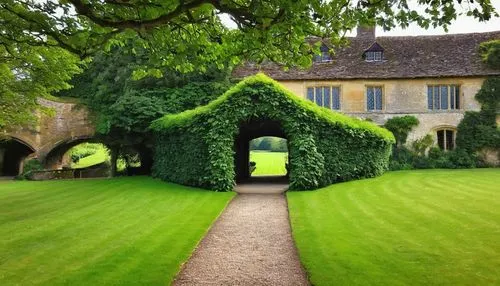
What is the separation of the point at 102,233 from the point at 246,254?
409 cm

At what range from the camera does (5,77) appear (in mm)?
17578

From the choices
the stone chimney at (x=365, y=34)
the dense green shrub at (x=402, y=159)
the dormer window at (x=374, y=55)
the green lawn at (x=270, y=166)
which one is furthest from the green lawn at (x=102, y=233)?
the stone chimney at (x=365, y=34)

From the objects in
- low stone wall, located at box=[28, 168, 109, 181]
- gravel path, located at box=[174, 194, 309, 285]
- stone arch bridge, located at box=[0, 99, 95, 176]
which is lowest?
gravel path, located at box=[174, 194, 309, 285]

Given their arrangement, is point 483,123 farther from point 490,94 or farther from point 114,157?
point 114,157

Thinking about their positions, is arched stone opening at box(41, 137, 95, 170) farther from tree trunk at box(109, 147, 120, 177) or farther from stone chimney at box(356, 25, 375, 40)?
stone chimney at box(356, 25, 375, 40)

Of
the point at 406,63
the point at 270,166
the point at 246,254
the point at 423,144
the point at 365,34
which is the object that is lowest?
the point at 246,254

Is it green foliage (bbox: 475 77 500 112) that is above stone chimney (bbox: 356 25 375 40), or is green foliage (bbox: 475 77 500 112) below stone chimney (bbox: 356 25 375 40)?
below

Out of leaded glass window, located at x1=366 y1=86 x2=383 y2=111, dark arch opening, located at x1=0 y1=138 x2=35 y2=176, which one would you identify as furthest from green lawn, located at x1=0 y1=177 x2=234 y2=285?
dark arch opening, located at x1=0 y1=138 x2=35 y2=176

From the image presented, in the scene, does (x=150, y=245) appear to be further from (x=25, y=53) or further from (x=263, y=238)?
(x=25, y=53)

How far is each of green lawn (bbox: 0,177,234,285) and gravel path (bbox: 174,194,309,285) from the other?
376mm

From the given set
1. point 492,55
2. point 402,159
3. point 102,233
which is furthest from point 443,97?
point 102,233

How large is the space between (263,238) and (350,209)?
14.0 feet

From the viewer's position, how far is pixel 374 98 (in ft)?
105

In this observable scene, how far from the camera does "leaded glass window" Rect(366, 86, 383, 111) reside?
32.1 meters
